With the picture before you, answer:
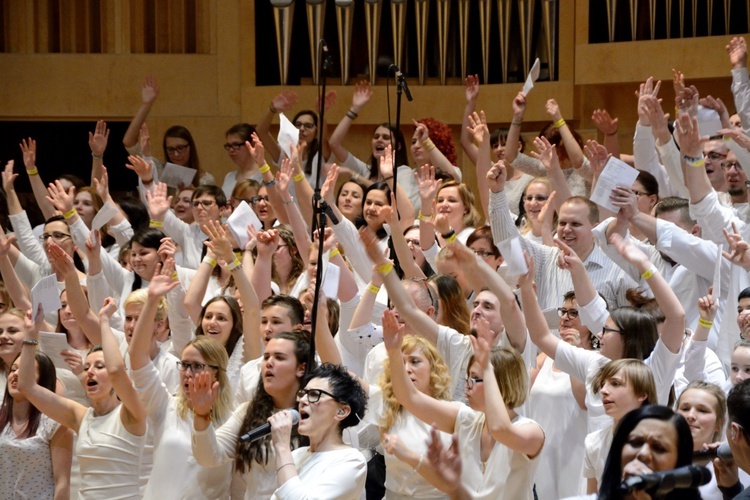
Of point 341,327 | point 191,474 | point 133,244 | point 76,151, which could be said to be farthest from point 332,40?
point 191,474

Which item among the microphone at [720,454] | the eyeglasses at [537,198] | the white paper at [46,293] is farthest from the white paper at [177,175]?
the microphone at [720,454]

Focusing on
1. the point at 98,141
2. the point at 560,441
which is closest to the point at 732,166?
the point at 560,441

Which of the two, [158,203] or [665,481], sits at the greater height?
[158,203]

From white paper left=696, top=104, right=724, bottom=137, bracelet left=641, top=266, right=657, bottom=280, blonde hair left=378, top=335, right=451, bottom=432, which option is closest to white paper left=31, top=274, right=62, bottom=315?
blonde hair left=378, top=335, right=451, bottom=432

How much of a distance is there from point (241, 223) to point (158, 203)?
1.02 m

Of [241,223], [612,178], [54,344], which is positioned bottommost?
[54,344]

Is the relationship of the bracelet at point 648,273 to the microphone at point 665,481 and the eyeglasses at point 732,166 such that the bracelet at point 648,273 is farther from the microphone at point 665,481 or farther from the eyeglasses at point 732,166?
the microphone at point 665,481

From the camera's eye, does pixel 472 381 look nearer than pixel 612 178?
Yes

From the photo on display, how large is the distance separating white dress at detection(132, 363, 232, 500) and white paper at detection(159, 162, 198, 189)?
3318 millimetres

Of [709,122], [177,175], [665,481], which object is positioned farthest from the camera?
[177,175]

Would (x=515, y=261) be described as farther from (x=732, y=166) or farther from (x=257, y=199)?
(x=257, y=199)

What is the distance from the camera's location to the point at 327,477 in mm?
3643

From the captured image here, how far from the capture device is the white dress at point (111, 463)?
4500mm

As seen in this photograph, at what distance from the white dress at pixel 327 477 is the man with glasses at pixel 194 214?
2800mm
